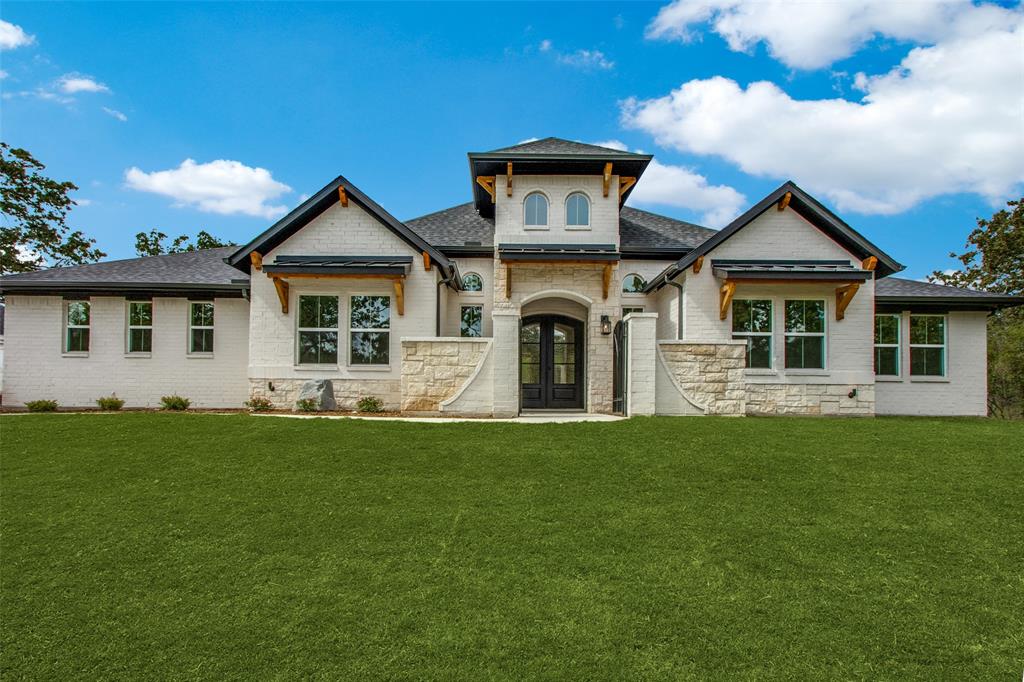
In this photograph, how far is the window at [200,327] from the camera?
15906 millimetres

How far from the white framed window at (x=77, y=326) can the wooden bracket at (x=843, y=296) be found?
19.8 m

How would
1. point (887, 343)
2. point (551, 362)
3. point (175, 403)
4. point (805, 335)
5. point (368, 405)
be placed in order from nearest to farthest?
point (368, 405) → point (175, 403) → point (805, 335) → point (887, 343) → point (551, 362)

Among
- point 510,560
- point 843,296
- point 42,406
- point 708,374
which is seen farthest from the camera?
point 843,296

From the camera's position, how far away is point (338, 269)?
13750 mm

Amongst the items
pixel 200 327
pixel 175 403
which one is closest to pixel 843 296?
pixel 175 403

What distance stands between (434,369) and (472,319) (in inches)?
176

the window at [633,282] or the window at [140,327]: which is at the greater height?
the window at [633,282]

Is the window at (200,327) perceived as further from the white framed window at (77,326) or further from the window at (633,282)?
the window at (633,282)

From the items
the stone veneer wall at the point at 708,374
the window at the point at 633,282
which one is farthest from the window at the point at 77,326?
the stone veneer wall at the point at 708,374

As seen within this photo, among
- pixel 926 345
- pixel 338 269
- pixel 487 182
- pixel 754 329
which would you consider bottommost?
pixel 926 345

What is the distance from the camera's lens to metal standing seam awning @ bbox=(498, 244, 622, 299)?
14.6 meters

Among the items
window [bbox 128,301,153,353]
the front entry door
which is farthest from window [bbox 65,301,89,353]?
the front entry door

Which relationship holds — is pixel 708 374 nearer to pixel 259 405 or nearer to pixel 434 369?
pixel 434 369

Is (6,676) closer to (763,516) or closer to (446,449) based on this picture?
(446,449)
